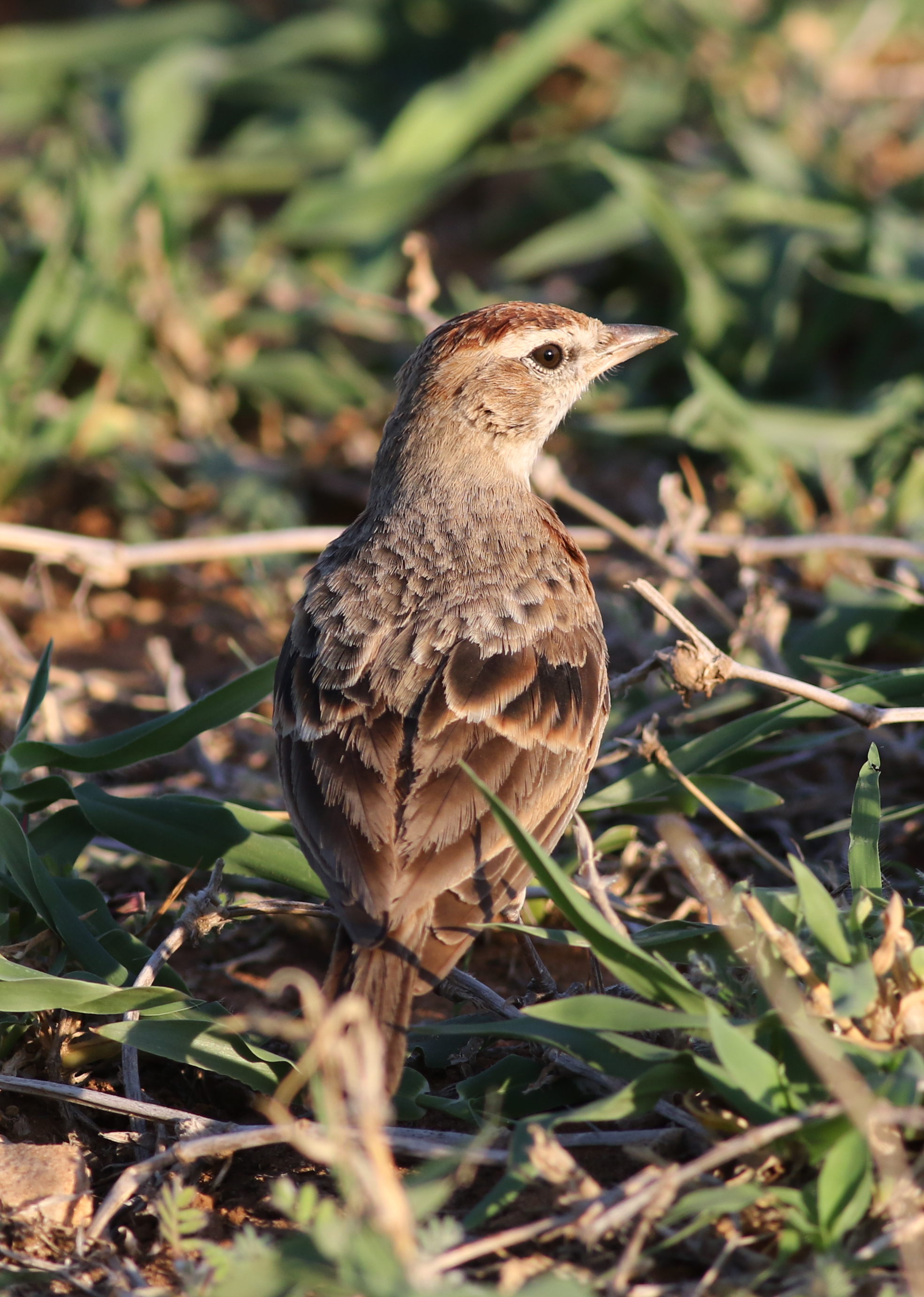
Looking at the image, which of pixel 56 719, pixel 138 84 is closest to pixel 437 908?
pixel 56 719

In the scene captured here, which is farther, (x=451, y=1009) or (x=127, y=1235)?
(x=451, y=1009)

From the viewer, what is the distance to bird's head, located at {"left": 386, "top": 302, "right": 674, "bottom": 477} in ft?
13.9

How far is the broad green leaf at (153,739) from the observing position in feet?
12.2

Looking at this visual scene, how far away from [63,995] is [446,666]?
120 centimetres

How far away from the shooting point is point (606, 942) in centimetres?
285

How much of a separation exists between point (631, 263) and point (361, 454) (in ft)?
5.62

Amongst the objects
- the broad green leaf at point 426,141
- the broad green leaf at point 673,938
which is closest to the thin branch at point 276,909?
the broad green leaf at point 673,938

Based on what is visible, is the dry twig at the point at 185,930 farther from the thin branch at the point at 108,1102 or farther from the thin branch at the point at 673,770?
the thin branch at the point at 673,770

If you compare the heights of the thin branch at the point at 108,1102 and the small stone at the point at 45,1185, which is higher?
the thin branch at the point at 108,1102

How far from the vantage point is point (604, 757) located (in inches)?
154

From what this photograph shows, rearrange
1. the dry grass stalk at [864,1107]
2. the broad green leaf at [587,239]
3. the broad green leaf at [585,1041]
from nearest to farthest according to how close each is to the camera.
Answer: the dry grass stalk at [864,1107]
the broad green leaf at [585,1041]
the broad green leaf at [587,239]

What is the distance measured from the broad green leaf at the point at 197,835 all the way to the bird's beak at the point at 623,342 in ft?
6.28

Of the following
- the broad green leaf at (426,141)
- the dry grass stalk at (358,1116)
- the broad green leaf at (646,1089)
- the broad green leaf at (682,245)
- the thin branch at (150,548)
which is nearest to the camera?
the dry grass stalk at (358,1116)

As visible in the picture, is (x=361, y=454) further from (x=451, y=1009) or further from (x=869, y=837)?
(x=869, y=837)
